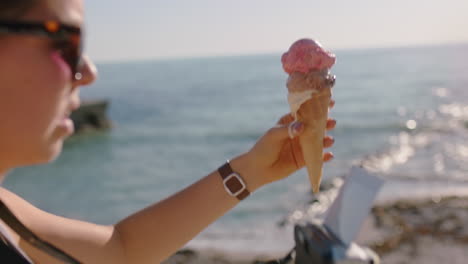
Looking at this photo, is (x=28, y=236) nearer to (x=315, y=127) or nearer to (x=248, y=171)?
(x=248, y=171)

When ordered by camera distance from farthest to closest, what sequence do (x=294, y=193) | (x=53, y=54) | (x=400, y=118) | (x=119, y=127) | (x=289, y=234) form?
(x=119, y=127)
(x=400, y=118)
(x=294, y=193)
(x=289, y=234)
(x=53, y=54)

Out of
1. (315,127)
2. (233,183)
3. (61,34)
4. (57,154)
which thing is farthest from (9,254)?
(315,127)

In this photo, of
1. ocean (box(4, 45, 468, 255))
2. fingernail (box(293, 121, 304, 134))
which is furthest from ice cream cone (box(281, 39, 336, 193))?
ocean (box(4, 45, 468, 255))

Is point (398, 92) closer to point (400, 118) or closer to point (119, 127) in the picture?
point (400, 118)

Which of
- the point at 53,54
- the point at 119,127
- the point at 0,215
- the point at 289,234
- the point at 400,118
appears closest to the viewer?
the point at 53,54

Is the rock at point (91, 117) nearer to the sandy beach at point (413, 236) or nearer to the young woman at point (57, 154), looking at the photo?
the sandy beach at point (413, 236)

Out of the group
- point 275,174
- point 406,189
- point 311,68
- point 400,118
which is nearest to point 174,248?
point 275,174

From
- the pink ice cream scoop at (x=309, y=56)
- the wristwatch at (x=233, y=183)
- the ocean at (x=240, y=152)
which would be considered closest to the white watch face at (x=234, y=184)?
the wristwatch at (x=233, y=183)
